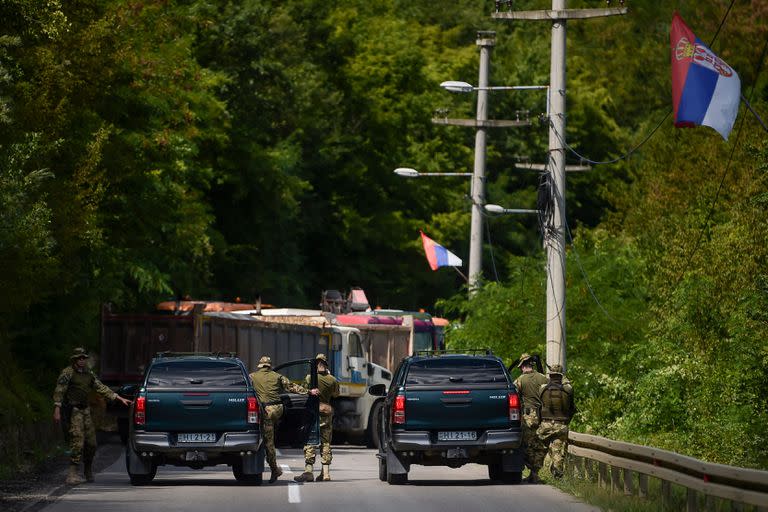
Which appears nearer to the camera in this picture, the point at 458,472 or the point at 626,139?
the point at 458,472

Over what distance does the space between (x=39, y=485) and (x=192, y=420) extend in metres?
2.33

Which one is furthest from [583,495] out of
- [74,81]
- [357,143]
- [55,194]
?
[357,143]

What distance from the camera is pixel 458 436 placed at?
925 inches

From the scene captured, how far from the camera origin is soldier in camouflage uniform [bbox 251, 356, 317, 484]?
24.6m

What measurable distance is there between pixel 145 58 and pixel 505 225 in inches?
1545

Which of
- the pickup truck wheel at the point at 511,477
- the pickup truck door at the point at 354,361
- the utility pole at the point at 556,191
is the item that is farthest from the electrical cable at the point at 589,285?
the pickup truck wheel at the point at 511,477

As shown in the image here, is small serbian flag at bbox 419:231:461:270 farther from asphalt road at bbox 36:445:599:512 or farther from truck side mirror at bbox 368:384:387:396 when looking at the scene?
truck side mirror at bbox 368:384:387:396

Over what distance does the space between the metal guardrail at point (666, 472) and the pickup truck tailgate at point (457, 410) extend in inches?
44.3

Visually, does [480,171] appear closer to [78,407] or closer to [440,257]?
[440,257]

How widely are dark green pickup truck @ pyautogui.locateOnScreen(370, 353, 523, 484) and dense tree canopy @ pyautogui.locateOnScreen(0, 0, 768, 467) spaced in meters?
3.34

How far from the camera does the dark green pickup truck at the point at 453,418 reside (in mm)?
23469

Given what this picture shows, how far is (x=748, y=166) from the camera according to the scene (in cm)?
3953

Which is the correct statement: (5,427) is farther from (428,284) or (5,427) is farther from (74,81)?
(428,284)

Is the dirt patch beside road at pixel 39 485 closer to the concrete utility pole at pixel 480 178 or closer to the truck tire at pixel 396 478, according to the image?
the truck tire at pixel 396 478
